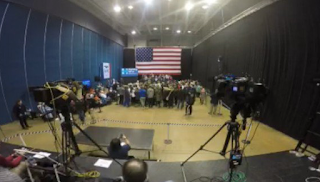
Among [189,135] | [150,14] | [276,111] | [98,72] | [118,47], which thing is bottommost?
[189,135]

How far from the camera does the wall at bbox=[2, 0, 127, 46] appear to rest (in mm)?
7132

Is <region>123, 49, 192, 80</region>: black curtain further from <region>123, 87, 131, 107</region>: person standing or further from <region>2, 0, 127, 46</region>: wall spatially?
<region>123, 87, 131, 107</region>: person standing

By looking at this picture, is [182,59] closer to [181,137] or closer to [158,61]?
[158,61]

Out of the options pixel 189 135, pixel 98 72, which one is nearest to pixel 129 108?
pixel 189 135

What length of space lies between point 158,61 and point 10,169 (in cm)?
1682

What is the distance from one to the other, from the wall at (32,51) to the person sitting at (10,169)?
6.14 m

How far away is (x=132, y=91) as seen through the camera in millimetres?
9578

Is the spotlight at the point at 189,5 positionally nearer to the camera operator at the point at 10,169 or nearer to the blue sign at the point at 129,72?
the blue sign at the point at 129,72

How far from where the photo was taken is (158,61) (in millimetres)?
17969

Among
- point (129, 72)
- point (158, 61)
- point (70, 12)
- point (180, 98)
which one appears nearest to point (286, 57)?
point (180, 98)

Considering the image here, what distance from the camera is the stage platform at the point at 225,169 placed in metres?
2.64

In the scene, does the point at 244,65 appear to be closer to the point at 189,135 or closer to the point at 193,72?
the point at 189,135

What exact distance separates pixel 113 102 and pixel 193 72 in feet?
37.9

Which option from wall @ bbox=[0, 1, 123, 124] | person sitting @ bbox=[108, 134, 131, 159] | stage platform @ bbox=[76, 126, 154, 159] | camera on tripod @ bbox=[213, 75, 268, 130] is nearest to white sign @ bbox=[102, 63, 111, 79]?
wall @ bbox=[0, 1, 123, 124]
